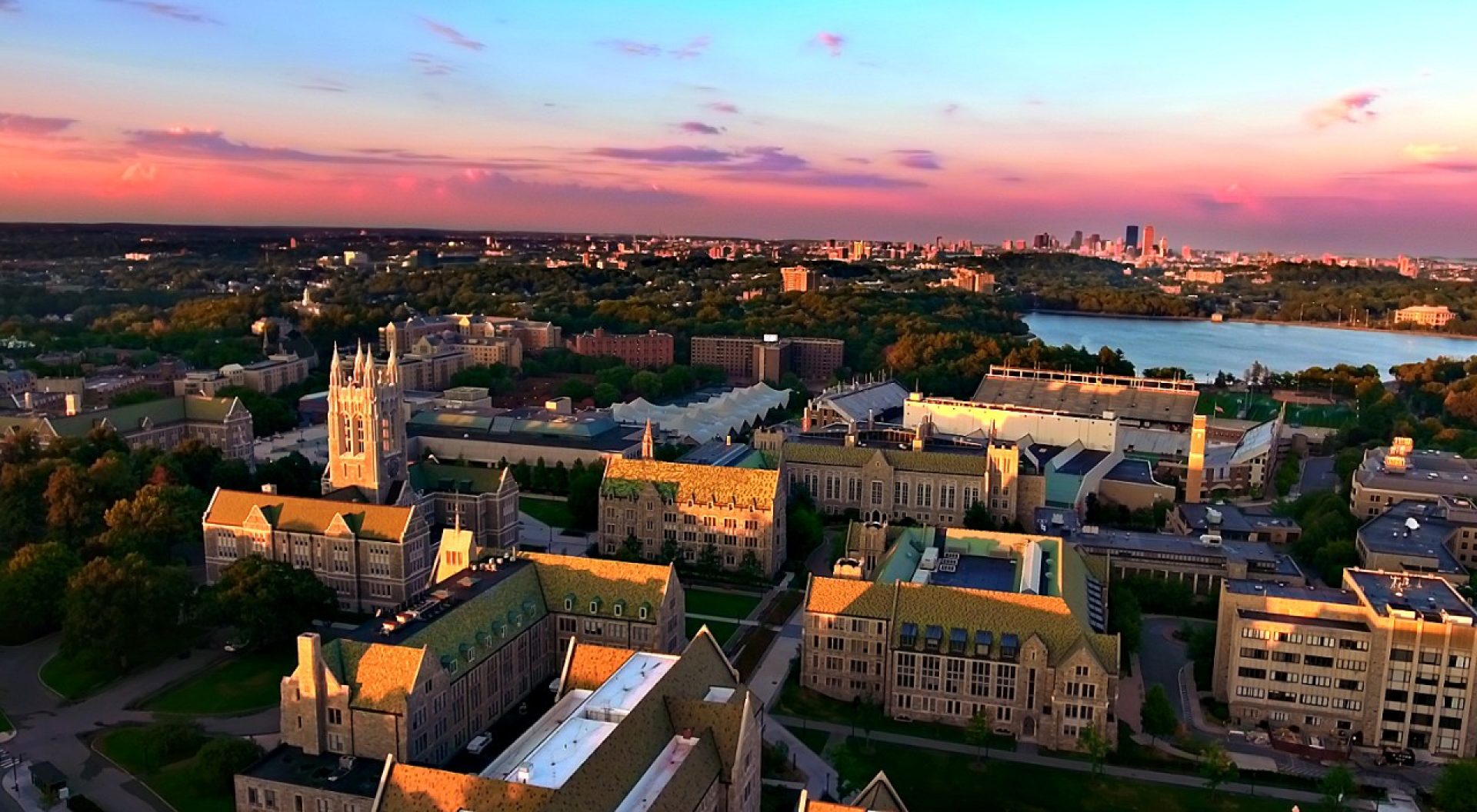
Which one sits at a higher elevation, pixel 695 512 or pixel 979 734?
pixel 695 512

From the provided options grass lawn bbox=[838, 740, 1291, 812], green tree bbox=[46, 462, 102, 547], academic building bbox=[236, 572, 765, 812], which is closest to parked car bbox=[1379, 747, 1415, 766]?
grass lawn bbox=[838, 740, 1291, 812]

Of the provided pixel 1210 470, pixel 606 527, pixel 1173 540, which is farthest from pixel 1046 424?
pixel 606 527

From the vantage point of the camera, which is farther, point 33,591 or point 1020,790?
point 33,591

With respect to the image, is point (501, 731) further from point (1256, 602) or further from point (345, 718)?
point (1256, 602)

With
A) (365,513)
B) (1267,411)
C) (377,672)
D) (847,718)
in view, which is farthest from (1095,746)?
(1267,411)

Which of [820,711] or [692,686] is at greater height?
[692,686]

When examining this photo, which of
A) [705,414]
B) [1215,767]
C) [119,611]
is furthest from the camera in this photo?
[705,414]

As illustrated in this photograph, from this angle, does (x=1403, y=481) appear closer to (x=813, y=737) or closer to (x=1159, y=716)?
(x=1159, y=716)

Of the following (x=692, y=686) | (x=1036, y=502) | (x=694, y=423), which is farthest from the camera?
(x=694, y=423)
